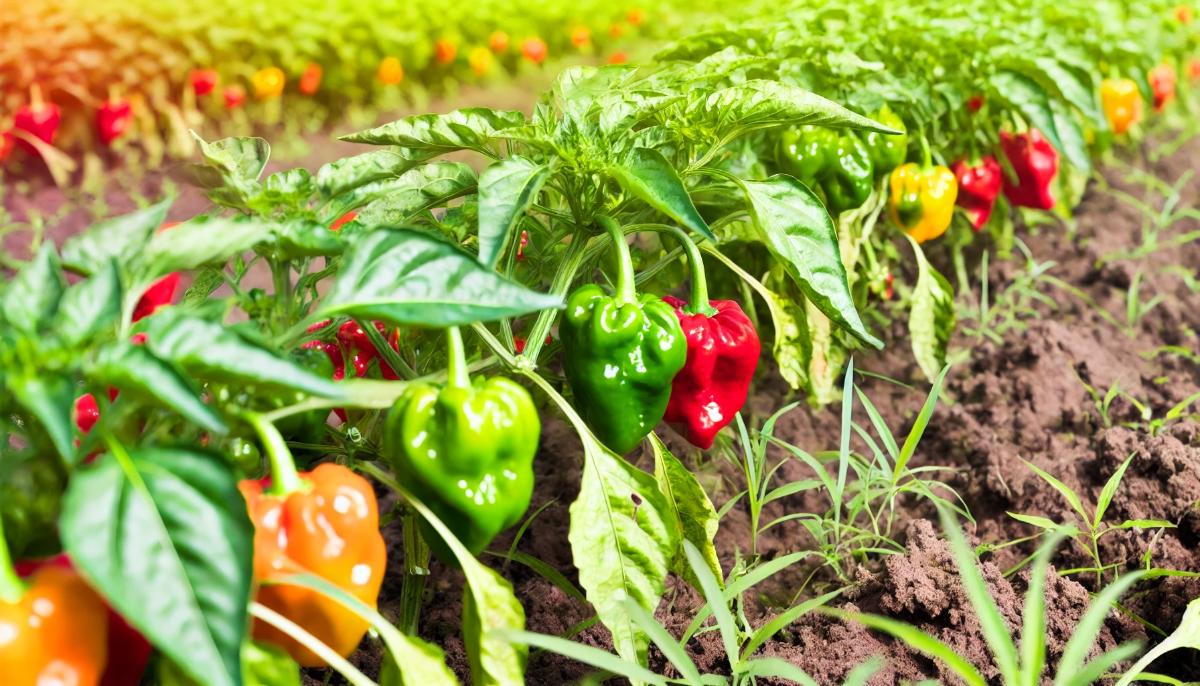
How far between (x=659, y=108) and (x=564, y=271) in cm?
25

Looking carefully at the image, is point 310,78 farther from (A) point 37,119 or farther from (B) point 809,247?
(B) point 809,247

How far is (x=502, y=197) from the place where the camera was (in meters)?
1.19

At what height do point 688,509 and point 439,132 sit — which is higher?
point 439,132

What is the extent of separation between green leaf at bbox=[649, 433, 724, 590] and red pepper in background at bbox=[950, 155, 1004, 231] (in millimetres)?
1424

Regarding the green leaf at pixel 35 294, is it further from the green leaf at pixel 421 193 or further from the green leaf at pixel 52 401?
the green leaf at pixel 421 193

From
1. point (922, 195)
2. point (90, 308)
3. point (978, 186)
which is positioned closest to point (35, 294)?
point (90, 308)

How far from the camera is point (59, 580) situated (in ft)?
3.08

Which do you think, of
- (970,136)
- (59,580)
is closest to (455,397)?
(59,580)

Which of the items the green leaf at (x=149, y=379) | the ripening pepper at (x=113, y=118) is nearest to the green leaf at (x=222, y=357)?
the green leaf at (x=149, y=379)

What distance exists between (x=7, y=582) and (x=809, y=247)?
0.96 m

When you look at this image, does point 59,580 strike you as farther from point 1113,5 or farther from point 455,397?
point 1113,5

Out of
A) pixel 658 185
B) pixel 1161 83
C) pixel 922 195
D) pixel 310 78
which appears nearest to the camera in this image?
pixel 658 185

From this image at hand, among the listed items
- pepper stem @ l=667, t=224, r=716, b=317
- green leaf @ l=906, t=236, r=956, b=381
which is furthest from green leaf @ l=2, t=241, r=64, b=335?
green leaf @ l=906, t=236, r=956, b=381

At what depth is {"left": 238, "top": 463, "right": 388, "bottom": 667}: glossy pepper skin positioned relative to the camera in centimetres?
103
